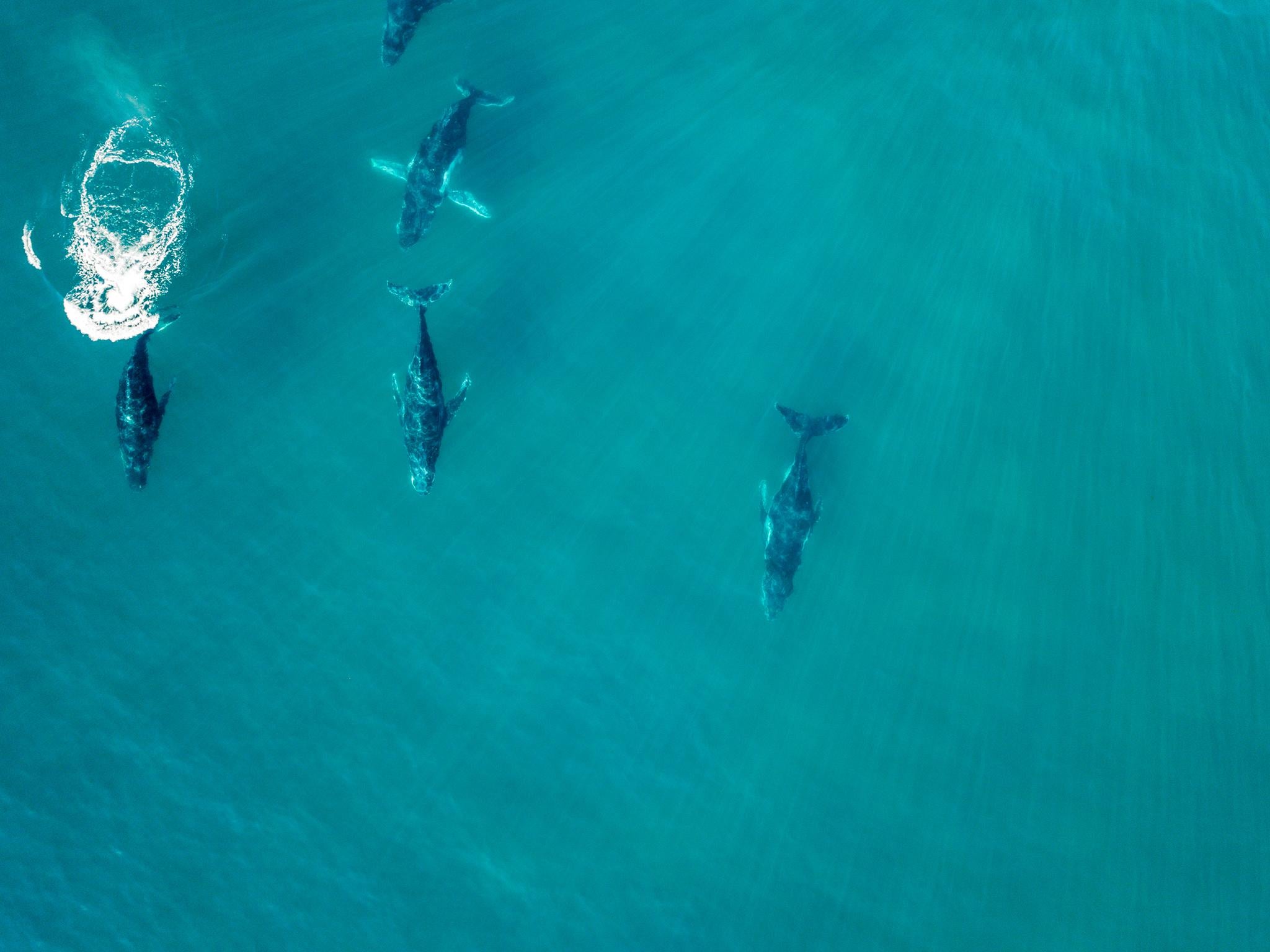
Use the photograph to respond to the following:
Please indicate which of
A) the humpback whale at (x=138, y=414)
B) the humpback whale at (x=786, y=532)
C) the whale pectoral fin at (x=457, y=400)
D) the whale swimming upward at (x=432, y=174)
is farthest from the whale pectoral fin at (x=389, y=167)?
the humpback whale at (x=786, y=532)

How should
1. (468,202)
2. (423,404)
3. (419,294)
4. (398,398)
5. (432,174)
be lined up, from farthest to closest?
(468,202) → (432,174) → (398,398) → (419,294) → (423,404)

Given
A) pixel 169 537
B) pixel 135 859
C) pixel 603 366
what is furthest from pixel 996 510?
pixel 135 859

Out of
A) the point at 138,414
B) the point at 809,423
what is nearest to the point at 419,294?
the point at 138,414

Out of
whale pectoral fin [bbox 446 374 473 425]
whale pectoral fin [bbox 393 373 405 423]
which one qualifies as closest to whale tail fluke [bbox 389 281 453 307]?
whale pectoral fin [bbox 393 373 405 423]

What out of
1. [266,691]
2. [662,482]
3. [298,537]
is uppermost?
[662,482]

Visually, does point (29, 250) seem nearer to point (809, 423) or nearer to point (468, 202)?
point (468, 202)

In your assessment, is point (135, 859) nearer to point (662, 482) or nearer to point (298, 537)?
point (298, 537)
